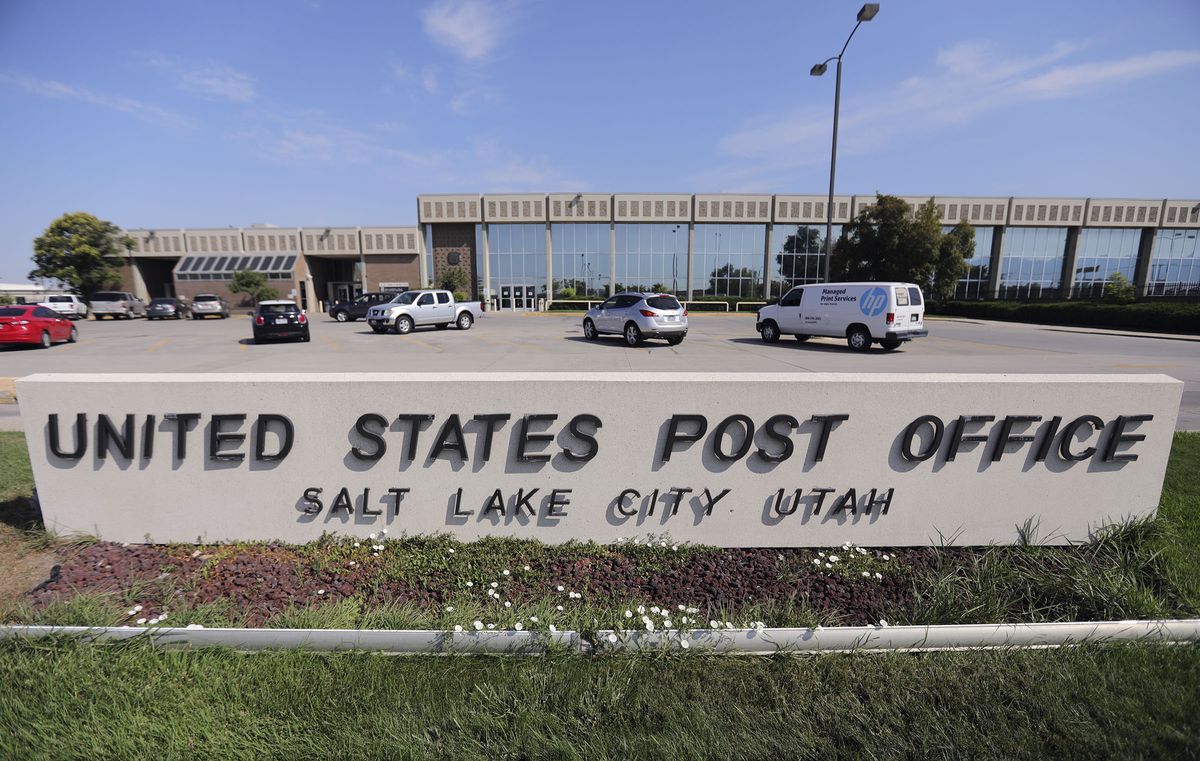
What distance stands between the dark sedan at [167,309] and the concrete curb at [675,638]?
142 ft

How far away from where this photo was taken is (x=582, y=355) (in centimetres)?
1534

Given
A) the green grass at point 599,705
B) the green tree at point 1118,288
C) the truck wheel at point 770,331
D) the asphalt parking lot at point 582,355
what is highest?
the green tree at point 1118,288

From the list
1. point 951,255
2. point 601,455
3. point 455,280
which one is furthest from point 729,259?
point 601,455

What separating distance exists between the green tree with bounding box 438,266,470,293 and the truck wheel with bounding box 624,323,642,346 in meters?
39.3

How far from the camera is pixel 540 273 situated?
55.8 metres

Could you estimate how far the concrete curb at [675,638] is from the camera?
112 inches

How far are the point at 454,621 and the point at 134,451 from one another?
2900mm

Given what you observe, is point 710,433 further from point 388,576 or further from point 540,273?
point 540,273

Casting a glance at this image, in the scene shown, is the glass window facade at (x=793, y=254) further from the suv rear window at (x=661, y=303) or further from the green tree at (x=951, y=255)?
the suv rear window at (x=661, y=303)

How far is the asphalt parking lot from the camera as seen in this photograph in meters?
12.9

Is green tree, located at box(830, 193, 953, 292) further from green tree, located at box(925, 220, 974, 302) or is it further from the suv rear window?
the suv rear window

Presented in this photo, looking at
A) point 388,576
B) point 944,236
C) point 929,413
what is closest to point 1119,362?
point 929,413

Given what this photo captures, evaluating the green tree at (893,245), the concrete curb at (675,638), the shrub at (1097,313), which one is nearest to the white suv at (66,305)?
the concrete curb at (675,638)

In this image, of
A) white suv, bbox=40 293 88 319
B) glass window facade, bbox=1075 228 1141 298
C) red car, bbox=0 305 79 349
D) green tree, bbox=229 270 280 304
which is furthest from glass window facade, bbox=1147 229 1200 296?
white suv, bbox=40 293 88 319
